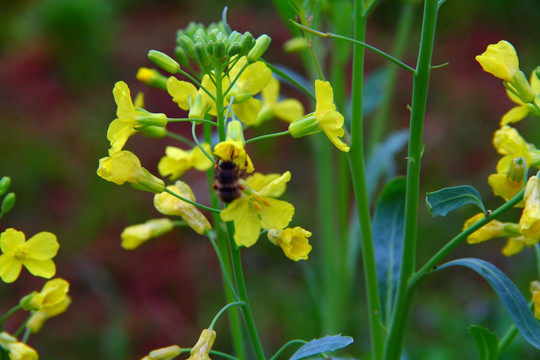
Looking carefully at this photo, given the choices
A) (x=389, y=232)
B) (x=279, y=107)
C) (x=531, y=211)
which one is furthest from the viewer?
(x=279, y=107)

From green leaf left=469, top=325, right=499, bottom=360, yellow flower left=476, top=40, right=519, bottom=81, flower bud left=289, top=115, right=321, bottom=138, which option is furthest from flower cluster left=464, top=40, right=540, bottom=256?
flower bud left=289, top=115, right=321, bottom=138

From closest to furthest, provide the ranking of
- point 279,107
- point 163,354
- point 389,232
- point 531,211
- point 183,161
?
point 531,211
point 163,354
point 183,161
point 389,232
point 279,107

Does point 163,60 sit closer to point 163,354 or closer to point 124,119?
point 124,119

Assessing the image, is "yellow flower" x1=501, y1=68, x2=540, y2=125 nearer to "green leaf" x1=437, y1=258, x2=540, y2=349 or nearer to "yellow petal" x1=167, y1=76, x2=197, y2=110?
"green leaf" x1=437, y1=258, x2=540, y2=349

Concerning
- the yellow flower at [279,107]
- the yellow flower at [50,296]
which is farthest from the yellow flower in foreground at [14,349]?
the yellow flower at [279,107]

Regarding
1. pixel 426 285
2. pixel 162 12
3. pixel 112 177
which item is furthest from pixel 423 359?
pixel 162 12

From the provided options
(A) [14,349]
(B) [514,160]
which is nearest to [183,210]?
(A) [14,349]
